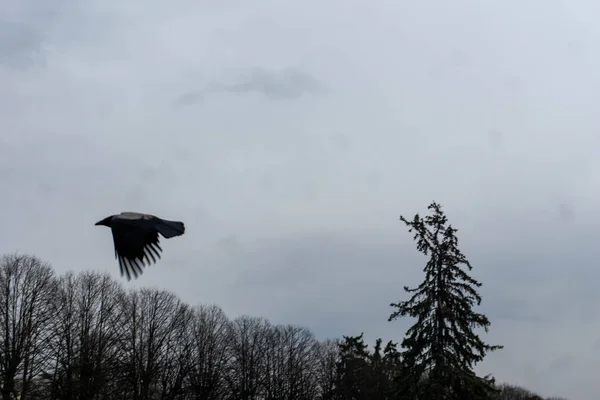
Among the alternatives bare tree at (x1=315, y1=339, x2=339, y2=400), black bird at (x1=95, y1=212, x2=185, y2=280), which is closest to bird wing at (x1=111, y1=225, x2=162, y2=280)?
black bird at (x1=95, y1=212, x2=185, y2=280)

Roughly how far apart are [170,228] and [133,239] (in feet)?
3.85

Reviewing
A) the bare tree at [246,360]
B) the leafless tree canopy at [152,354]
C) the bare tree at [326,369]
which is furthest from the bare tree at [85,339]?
Answer: the bare tree at [326,369]

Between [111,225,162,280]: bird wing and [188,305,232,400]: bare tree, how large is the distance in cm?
4855

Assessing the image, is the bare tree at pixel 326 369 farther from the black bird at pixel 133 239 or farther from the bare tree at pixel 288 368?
the black bird at pixel 133 239

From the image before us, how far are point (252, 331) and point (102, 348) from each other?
2645 centimetres

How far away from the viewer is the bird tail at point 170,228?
14.5m

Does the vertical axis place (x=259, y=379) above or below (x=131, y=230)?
above

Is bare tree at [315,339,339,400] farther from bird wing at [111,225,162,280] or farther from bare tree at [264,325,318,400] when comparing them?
bird wing at [111,225,162,280]

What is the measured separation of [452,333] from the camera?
3145cm

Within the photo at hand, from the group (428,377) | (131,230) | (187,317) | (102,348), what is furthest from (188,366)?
(131,230)

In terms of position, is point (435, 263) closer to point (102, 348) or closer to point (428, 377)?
point (428, 377)

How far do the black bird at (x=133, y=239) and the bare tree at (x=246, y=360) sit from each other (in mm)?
53576

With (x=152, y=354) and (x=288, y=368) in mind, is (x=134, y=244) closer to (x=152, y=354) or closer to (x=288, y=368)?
(x=152, y=354)

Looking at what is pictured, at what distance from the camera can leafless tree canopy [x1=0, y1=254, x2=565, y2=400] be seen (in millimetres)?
47469
